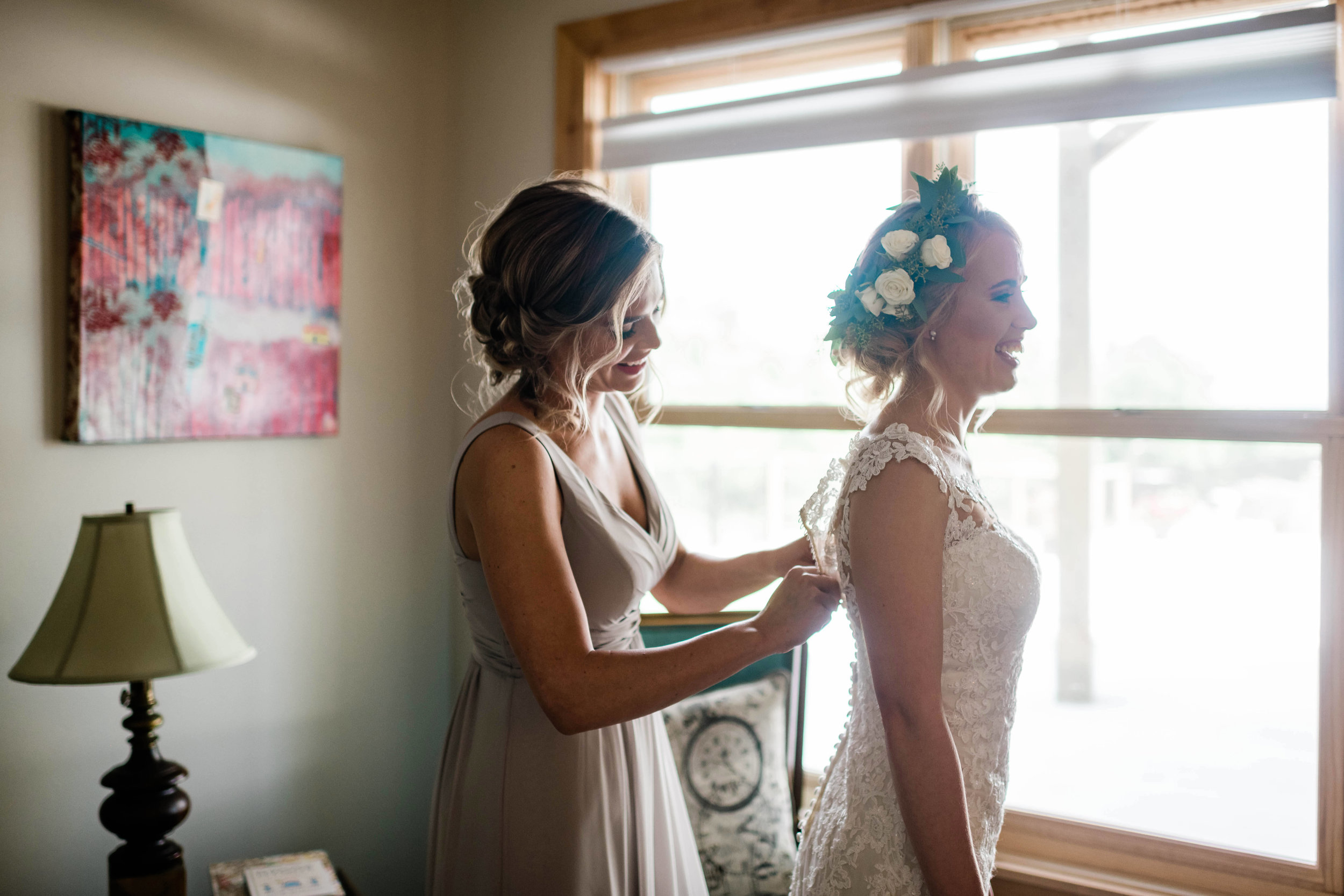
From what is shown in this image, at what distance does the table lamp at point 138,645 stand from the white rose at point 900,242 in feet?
4.70

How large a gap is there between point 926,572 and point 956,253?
1.57ft

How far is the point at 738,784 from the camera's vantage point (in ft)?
6.85

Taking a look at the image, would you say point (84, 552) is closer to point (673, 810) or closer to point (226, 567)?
point (226, 567)

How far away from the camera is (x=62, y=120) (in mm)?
1925

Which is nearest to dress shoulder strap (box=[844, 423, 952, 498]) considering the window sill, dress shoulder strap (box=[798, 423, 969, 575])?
dress shoulder strap (box=[798, 423, 969, 575])

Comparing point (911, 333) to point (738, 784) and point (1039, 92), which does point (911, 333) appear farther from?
point (738, 784)

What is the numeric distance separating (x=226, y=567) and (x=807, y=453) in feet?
4.81

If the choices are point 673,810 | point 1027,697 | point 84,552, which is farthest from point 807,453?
point 84,552

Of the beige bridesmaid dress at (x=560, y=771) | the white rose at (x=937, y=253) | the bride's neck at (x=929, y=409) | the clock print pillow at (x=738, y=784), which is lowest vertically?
the clock print pillow at (x=738, y=784)

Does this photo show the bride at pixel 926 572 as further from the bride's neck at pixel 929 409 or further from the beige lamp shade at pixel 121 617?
the beige lamp shade at pixel 121 617

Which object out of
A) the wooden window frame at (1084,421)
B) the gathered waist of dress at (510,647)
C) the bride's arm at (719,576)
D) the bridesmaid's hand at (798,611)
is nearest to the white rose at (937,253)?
the bridesmaid's hand at (798,611)

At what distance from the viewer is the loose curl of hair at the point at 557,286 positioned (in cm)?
132

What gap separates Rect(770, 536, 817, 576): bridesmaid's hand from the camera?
170cm

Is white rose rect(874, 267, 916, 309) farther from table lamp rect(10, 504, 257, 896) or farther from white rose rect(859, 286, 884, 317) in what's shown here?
table lamp rect(10, 504, 257, 896)
